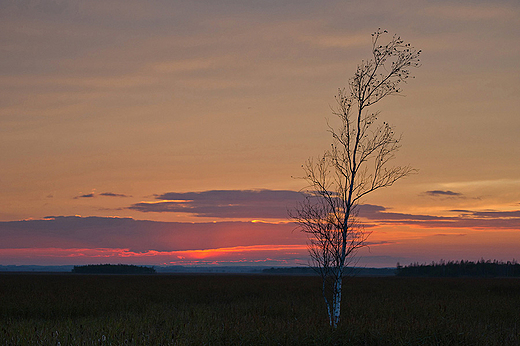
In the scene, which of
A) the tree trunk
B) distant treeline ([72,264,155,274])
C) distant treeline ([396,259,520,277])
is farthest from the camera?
distant treeline ([72,264,155,274])

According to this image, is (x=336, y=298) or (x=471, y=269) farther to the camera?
(x=471, y=269)

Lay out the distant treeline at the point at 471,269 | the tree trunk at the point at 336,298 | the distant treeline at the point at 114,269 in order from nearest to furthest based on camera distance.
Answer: the tree trunk at the point at 336,298 < the distant treeline at the point at 471,269 < the distant treeline at the point at 114,269

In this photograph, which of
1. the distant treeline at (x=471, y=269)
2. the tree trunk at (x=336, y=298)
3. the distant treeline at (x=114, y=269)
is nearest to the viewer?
the tree trunk at (x=336, y=298)

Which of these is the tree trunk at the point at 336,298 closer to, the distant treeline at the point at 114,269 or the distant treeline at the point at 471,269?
the distant treeline at the point at 471,269

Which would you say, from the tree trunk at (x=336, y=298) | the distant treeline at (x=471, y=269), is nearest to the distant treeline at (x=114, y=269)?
the distant treeline at (x=471, y=269)

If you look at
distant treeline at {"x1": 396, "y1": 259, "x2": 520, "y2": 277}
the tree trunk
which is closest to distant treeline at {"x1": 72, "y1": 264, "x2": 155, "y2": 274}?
distant treeline at {"x1": 396, "y1": 259, "x2": 520, "y2": 277}

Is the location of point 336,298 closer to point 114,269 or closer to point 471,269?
point 471,269

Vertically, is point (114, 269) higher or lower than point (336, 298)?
lower

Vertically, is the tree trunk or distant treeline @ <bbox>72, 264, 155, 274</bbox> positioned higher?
the tree trunk

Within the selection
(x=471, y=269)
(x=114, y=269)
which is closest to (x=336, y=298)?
(x=471, y=269)

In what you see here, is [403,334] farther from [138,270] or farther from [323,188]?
[138,270]

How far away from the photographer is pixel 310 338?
1091 cm

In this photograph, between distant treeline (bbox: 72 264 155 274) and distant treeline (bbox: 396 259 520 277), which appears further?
distant treeline (bbox: 72 264 155 274)

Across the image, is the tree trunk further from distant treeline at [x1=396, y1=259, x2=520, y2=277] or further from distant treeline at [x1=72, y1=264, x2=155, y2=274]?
distant treeline at [x1=72, y1=264, x2=155, y2=274]
